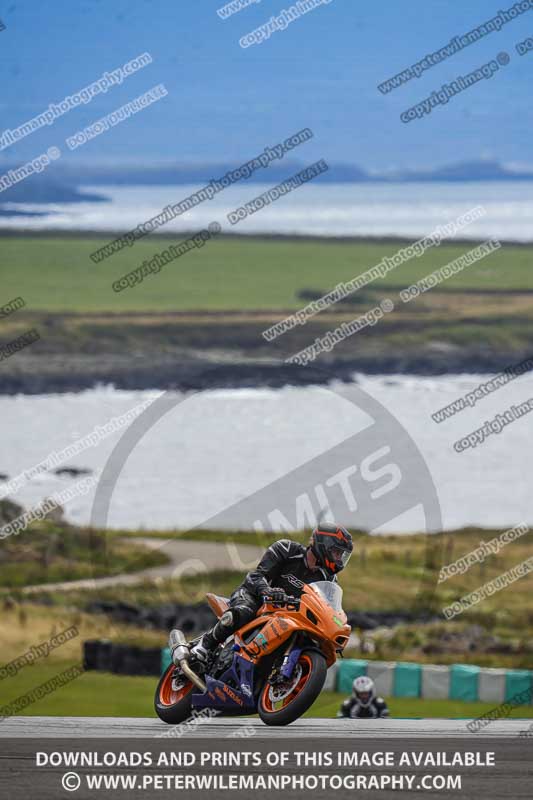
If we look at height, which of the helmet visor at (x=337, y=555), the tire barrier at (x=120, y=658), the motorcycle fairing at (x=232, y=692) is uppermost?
the helmet visor at (x=337, y=555)

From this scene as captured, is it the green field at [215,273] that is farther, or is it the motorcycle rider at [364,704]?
the green field at [215,273]

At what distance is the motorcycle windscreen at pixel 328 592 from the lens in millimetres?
9094

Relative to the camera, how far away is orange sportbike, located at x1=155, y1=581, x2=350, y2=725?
8.84 m

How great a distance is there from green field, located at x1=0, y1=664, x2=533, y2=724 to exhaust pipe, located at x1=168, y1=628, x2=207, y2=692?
21.9ft

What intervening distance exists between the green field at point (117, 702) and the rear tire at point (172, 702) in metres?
6.71

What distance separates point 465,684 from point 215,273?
15534 cm

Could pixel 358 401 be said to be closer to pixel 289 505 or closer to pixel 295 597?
pixel 289 505

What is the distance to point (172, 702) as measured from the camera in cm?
962

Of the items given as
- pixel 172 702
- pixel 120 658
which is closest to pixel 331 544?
pixel 172 702

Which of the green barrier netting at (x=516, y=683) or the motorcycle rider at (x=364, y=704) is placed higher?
the motorcycle rider at (x=364, y=704)

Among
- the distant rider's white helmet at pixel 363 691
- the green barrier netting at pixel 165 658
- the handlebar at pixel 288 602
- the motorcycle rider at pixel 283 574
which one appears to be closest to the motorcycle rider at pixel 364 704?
the distant rider's white helmet at pixel 363 691

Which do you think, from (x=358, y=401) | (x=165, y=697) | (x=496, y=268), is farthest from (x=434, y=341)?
(x=165, y=697)

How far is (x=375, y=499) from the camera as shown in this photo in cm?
5447

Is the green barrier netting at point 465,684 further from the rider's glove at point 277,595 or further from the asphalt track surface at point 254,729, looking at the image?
the rider's glove at point 277,595
